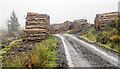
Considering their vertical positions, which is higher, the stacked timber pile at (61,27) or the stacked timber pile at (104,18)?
the stacked timber pile at (104,18)

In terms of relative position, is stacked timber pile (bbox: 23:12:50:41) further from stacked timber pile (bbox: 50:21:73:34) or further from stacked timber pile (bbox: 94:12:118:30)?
stacked timber pile (bbox: 50:21:73:34)

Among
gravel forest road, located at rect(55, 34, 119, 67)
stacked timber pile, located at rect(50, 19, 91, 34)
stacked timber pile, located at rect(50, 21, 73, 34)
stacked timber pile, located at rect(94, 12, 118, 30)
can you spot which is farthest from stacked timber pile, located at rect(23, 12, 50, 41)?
stacked timber pile, located at rect(50, 21, 73, 34)

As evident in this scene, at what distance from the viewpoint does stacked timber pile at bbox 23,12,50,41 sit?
505 inches

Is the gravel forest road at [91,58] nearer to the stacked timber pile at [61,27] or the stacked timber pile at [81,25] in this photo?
the stacked timber pile at [81,25]

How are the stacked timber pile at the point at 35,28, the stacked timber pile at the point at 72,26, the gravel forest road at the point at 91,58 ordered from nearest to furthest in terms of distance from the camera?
the gravel forest road at the point at 91,58 → the stacked timber pile at the point at 35,28 → the stacked timber pile at the point at 72,26

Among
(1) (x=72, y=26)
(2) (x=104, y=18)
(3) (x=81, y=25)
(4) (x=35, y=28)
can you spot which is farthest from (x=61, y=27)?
(4) (x=35, y=28)

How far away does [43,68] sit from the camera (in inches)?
182

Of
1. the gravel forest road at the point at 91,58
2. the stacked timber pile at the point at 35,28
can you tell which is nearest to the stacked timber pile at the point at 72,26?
the stacked timber pile at the point at 35,28

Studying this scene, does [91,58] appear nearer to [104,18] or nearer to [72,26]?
[104,18]

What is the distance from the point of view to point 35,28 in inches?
554

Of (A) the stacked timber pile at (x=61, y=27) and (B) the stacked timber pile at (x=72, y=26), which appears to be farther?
(A) the stacked timber pile at (x=61, y=27)

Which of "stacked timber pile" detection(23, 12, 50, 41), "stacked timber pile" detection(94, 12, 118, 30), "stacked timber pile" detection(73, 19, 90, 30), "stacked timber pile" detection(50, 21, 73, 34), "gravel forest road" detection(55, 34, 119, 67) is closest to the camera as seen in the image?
"gravel forest road" detection(55, 34, 119, 67)

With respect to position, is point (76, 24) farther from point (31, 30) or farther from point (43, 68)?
point (43, 68)

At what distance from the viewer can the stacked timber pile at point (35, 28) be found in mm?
12836
